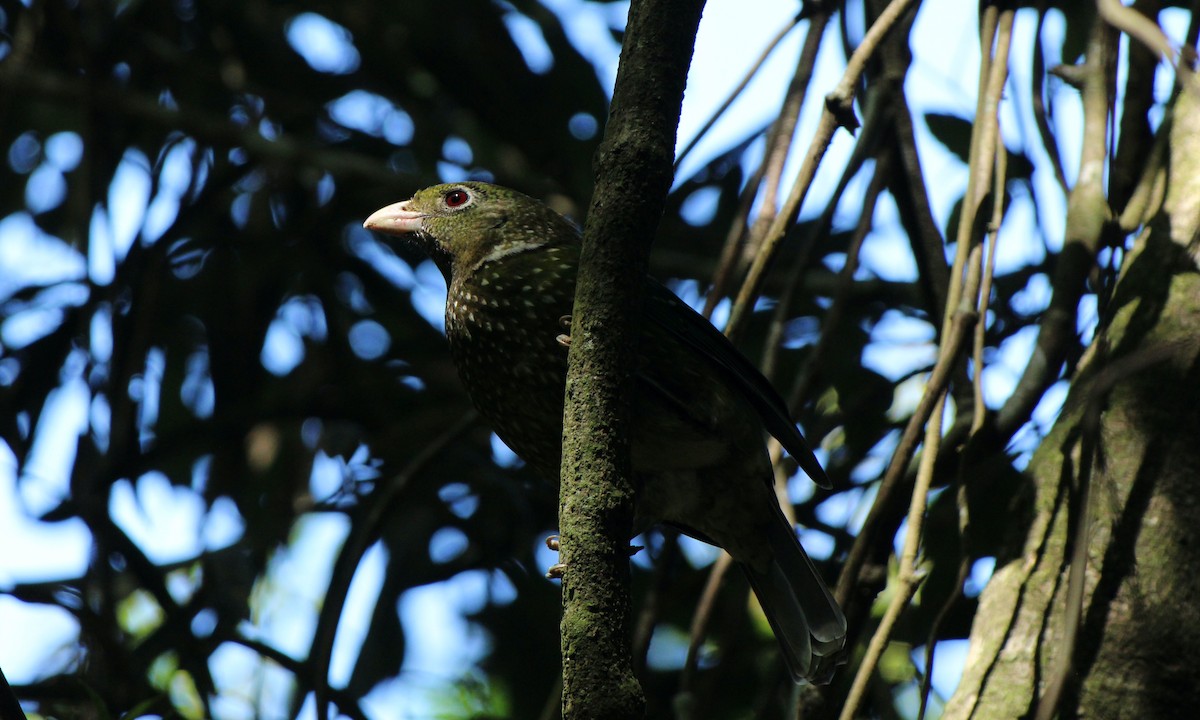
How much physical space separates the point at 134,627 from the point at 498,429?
11.7ft

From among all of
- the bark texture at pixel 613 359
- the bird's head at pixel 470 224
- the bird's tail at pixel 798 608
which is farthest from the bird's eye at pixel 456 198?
the bark texture at pixel 613 359

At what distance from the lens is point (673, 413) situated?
335 cm

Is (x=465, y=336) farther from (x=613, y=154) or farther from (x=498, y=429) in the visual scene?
(x=613, y=154)

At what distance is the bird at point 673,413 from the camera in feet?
11.0

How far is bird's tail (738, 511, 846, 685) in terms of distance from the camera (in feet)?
11.2

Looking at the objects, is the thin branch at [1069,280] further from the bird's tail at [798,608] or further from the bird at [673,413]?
the bird's tail at [798,608]

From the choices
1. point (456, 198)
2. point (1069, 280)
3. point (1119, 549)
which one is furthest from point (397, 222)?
point (1119, 549)

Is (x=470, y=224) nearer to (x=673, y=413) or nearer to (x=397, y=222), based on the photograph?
(x=397, y=222)

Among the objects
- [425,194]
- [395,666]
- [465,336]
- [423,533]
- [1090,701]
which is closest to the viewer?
[1090,701]

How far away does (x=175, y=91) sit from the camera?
586 centimetres

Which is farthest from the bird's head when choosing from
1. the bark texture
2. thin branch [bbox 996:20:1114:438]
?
the bark texture

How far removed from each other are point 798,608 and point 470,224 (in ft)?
5.12

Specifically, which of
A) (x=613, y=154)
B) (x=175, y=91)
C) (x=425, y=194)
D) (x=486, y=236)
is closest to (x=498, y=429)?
(x=486, y=236)

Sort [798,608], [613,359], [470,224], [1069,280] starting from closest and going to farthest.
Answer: [613,359], [1069,280], [798,608], [470,224]
